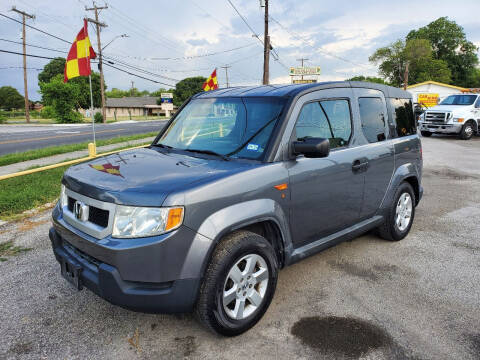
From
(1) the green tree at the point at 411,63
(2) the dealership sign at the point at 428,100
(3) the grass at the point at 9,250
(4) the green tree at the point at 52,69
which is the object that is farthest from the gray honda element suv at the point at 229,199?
(4) the green tree at the point at 52,69

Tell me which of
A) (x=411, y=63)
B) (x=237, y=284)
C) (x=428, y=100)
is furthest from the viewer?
(x=411, y=63)

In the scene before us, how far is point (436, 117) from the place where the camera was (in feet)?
57.8

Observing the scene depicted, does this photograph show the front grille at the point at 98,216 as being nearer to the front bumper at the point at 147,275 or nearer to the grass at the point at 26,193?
the front bumper at the point at 147,275

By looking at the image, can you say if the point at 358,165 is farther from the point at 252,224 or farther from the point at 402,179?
the point at 252,224

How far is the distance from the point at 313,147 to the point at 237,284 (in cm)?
117

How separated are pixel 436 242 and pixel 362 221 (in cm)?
145

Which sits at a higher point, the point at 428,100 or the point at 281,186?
the point at 428,100

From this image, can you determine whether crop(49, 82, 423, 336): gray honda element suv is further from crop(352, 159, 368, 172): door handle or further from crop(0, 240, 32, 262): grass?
crop(0, 240, 32, 262): grass

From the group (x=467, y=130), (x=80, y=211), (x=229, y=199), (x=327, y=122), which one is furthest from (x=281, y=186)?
(x=467, y=130)

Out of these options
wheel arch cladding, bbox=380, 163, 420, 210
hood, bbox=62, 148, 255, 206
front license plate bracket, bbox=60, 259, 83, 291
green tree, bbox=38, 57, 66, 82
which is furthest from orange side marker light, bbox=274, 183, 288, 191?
green tree, bbox=38, 57, 66, 82

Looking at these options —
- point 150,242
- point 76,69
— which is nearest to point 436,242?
point 150,242

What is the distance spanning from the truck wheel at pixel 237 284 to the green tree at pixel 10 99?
360 ft

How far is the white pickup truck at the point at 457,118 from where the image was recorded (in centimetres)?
1720

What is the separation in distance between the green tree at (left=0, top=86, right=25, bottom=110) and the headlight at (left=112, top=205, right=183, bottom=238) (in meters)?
109
